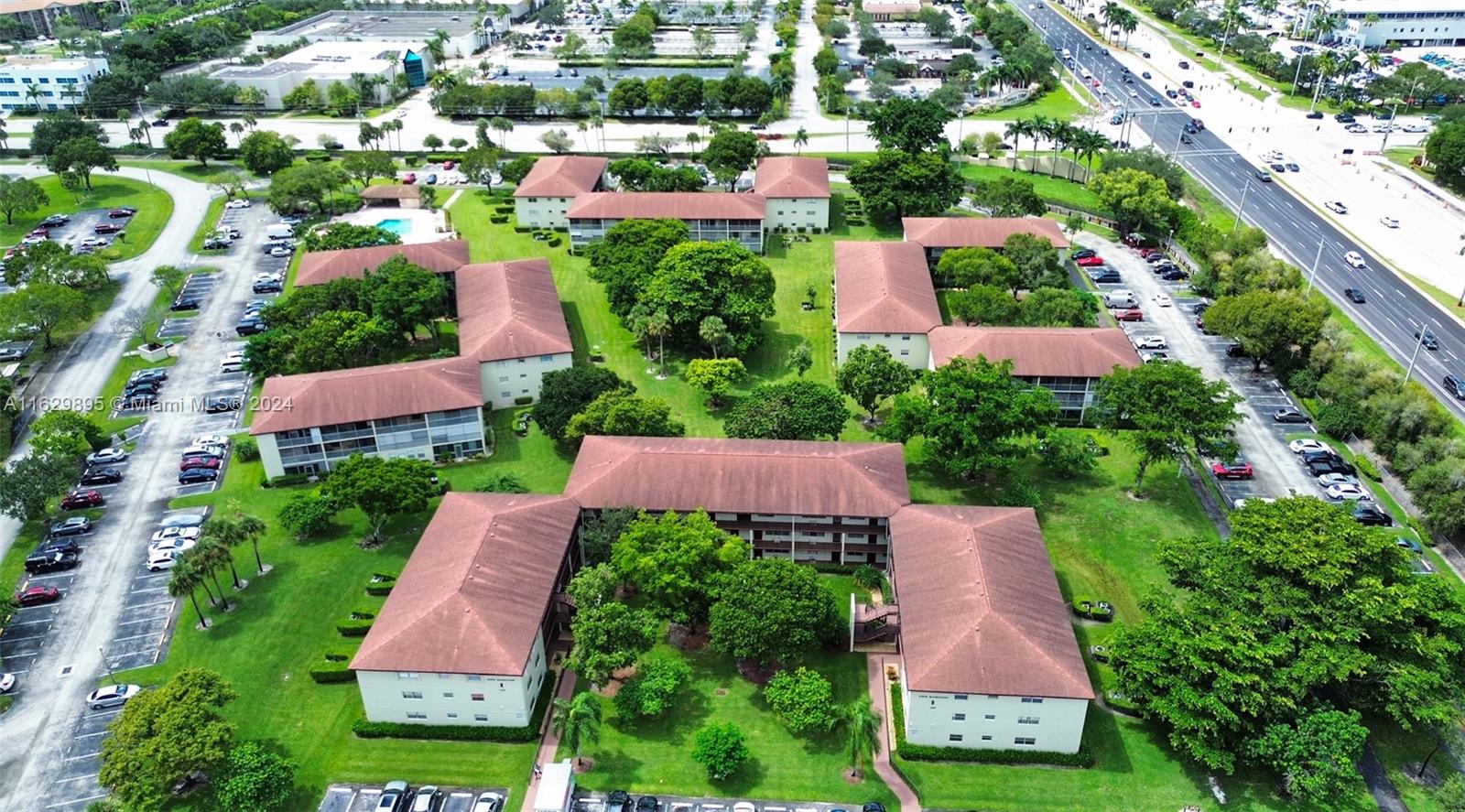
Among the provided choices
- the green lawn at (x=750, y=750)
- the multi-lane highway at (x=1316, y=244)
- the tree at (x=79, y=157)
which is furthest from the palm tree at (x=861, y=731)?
the tree at (x=79, y=157)

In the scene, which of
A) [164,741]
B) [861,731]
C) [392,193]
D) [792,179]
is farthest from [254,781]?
[392,193]

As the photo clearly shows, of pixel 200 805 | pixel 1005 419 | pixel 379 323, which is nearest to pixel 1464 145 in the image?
pixel 1005 419

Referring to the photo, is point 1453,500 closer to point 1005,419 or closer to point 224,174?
point 1005,419

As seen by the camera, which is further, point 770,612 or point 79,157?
point 79,157

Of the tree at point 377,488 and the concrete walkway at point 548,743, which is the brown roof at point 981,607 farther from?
the tree at point 377,488

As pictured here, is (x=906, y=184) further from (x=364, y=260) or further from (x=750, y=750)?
(x=750, y=750)

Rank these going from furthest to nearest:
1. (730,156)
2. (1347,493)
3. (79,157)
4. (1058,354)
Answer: (79,157) → (730,156) → (1058,354) → (1347,493)

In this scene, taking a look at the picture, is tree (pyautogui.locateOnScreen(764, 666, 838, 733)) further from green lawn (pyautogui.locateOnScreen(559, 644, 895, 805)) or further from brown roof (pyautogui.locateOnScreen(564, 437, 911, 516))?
brown roof (pyautogui.locateOnScreen(564, 437, 911, 516))
